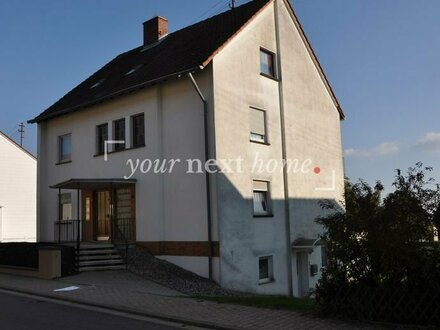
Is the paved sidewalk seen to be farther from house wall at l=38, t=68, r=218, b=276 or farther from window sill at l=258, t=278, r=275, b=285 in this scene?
Answer: window sill at l=258, t=278, r=275, b=285

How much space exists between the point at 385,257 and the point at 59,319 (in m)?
5.86

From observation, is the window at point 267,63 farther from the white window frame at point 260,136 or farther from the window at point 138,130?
the window at point 138,130

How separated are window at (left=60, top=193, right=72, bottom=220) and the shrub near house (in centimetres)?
1490

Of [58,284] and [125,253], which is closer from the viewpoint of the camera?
[58,284]

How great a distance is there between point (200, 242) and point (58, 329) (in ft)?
27.6

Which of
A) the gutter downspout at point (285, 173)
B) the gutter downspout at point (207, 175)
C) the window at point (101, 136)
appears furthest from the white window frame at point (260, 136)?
the window at point (101, 136)

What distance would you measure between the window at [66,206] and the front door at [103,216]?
1614 millimetres

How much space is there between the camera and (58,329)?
827 cm

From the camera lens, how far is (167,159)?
17.8m

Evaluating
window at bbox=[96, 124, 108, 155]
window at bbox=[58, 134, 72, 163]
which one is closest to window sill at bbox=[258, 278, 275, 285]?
window at bbox=[96, 124, 108, 155]

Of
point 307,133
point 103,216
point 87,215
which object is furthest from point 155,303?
point 307,133

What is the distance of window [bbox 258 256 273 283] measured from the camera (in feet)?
58.4

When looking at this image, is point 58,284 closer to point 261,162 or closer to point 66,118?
point 261,162

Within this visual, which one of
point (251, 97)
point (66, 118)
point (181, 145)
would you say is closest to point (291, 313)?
point (181, 145)
